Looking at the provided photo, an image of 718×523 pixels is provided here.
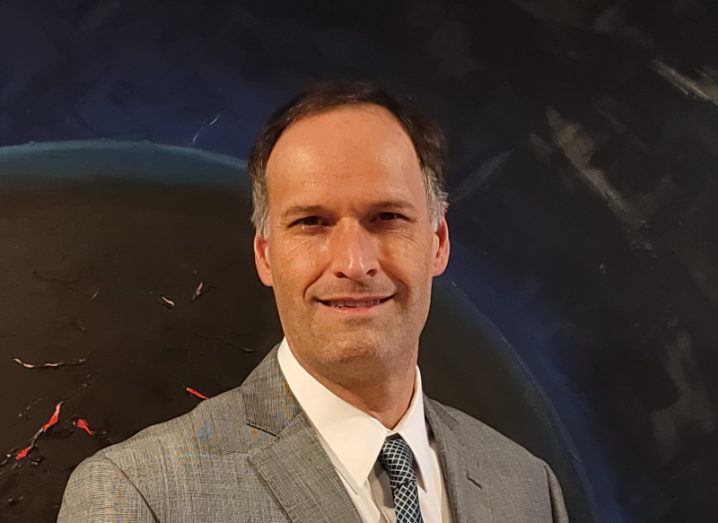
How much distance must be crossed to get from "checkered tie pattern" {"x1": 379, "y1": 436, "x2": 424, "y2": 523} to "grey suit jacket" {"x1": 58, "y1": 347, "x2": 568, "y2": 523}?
3.2 inches

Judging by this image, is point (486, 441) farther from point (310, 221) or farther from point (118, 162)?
point (118, 162)

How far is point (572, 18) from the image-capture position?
162 centimetres

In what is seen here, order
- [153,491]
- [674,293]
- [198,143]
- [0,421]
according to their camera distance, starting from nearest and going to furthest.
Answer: [153,491] < [0,421] < [198,143] < [674,293]

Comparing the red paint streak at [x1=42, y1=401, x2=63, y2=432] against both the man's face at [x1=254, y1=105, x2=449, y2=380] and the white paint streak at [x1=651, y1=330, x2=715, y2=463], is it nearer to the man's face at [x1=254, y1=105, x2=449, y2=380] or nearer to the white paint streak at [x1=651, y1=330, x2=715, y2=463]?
the man's face at [x1=254, y1=105, x2=449, y2=380]

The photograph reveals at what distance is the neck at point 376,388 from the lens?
4.28ft

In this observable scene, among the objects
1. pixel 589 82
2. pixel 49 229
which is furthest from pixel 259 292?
pixel 589 82

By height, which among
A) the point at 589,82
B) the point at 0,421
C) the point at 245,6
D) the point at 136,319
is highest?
the point at 589,82

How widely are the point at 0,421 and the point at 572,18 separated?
1257 mm

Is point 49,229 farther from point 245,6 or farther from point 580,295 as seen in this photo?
point 580,295

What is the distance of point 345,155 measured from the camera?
127 centimetres

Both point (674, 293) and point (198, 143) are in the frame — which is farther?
point (674, 293)

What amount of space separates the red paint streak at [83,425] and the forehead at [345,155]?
1.65ft

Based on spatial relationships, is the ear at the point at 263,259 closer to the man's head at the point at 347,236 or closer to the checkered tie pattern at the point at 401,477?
the man's head at the point at 347,236

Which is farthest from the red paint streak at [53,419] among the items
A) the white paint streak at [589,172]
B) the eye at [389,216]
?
the white paint streak at [589,172]
